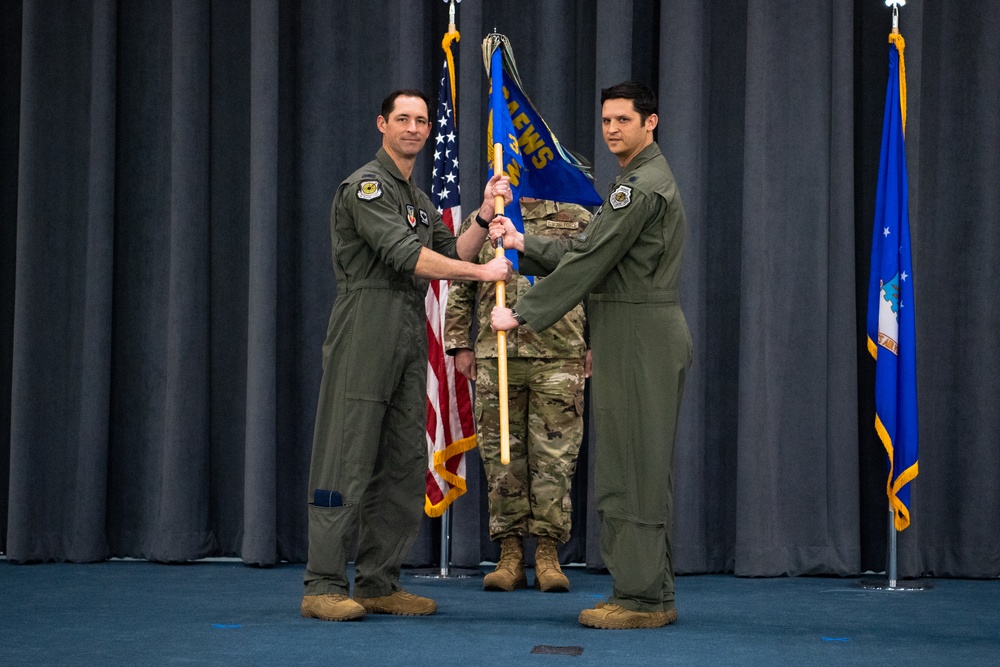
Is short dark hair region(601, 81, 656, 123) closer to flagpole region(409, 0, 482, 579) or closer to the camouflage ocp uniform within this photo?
the camouflage ocp uniform

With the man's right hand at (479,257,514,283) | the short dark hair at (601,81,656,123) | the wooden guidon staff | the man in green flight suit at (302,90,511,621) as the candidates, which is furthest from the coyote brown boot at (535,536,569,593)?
the short dark hair at (601,81,656,123)

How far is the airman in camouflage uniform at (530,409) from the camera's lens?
4.26 m

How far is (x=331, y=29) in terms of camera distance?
509 centimetres

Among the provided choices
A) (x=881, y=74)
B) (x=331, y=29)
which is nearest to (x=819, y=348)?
(x=881, y=74)

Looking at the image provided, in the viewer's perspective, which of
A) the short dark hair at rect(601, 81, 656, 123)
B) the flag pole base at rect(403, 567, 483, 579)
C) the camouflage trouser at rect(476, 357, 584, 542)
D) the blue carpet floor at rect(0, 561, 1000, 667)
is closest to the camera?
the blue carpet floor at rect(0, 561, 1000, 667)

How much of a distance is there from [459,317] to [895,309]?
1717 mm

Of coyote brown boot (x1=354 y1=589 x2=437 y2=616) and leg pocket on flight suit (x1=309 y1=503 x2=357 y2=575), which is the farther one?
coyote brown boot (x1=354 y1=589 x2=437 y2=616)

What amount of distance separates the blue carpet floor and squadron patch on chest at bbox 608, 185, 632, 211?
1273mm

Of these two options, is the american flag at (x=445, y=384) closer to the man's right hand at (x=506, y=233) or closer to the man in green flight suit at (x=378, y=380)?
the man in green flight suit at (x=378, y=380)

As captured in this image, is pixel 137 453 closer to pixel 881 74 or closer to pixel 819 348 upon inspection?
pixel 819 348

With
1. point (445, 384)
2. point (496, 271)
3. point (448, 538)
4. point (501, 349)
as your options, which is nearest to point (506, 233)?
point (496, 271)

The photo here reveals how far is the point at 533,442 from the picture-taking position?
14.0 ft

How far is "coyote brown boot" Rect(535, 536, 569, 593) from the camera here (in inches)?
164

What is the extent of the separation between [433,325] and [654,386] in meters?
1.40
